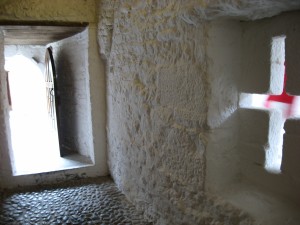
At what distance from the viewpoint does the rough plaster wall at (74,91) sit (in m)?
2.75

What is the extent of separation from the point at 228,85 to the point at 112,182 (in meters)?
1.62

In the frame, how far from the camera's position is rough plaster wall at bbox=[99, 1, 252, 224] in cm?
130

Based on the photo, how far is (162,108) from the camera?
1600 millimetres

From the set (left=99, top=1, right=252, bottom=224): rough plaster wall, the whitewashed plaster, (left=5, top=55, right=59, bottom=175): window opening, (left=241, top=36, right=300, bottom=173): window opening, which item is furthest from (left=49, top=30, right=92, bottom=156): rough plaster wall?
(left=241, top=36, right=300, bottom=173): window opening

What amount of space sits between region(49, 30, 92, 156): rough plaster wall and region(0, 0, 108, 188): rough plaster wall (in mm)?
95

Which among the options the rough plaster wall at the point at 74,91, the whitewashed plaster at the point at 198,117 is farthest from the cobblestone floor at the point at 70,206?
the rough plaster wall at the point at 74,91

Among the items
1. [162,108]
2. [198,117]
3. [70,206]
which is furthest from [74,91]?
[198,117]

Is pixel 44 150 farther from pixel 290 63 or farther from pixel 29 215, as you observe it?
pixel 290 63

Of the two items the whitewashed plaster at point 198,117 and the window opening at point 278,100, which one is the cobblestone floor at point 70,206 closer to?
the whitewashed plaster at point 198,117

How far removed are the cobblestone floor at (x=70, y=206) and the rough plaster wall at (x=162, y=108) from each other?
13cm

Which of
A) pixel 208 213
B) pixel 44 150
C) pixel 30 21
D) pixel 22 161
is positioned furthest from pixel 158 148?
pixel 44 150

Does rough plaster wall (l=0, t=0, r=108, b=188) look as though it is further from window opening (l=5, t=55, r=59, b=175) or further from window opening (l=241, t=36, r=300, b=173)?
window opening (l=241, t=36, r=300, b=173)

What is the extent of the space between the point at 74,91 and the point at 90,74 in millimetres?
631

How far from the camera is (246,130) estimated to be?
1.28 m
